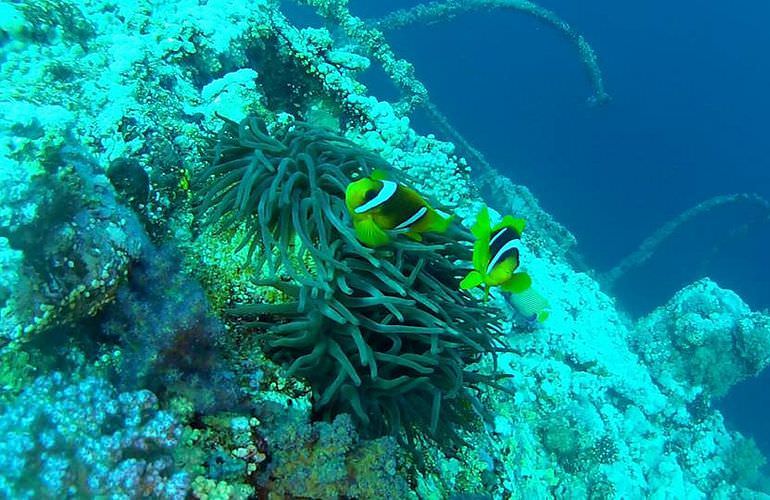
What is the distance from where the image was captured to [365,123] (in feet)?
17.2

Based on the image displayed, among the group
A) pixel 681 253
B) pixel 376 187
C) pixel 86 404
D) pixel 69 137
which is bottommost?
pixel 86 404

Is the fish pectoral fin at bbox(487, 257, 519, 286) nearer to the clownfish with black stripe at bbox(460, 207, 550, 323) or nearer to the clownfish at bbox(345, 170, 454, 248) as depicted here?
the clownfish with black stripe at bbox(460, 207, 550, 323)

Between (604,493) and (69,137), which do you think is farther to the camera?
(604,493)

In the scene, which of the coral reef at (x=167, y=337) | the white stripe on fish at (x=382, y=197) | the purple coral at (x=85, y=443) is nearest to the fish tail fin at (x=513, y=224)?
the white stripe on fish at (x=382, y=197)

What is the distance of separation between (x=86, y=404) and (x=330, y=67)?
3912mm

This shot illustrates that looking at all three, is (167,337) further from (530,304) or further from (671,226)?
(671,226)

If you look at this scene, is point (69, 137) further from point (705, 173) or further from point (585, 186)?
point (705, 173)

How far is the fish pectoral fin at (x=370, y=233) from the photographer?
2258mm

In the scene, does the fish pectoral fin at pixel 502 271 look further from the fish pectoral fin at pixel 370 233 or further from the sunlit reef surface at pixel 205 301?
the fish pectoral fin at pixel 370 233

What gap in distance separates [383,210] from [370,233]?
176mm

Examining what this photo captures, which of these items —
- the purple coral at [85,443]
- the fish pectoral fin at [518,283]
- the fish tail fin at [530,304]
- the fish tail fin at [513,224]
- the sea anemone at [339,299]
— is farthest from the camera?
the fish tail fin at [530,304]

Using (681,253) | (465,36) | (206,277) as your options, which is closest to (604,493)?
(206,277)

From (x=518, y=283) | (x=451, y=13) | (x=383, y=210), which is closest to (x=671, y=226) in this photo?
(x=451, y=13)

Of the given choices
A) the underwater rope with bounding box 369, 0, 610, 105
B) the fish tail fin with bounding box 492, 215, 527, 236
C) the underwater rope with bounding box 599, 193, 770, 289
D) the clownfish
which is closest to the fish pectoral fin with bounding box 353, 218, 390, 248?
the clownfish
